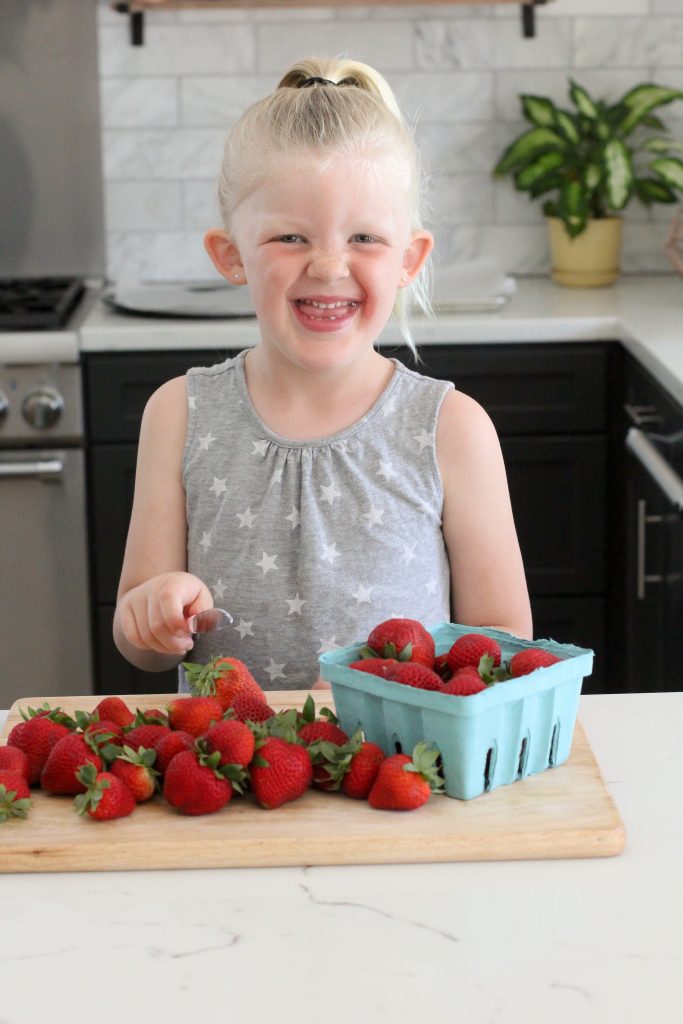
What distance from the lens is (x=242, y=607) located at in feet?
4.88

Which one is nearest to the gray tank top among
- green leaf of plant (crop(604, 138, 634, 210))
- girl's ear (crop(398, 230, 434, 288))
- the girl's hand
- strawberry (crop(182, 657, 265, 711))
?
girl's ear (crop(398, 230, 434, 288))

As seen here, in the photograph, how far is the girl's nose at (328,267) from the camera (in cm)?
130

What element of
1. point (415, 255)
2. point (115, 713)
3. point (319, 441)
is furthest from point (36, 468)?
point (115, 713)

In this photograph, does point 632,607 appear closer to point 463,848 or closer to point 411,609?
point 411,609

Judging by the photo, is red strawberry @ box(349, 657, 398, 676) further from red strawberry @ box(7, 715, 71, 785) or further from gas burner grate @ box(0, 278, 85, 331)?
gas burner grate @ box(0, 278, 85, 331)

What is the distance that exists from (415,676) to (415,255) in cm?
63

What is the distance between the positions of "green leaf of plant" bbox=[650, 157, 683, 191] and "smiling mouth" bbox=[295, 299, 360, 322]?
1897 mm

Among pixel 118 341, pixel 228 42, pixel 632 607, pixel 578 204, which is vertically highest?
pixel 228 42

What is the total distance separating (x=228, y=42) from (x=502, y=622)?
2.15 m

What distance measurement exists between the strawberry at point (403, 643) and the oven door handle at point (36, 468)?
1.73 m

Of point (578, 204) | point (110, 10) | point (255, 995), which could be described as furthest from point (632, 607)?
point (255, 995)

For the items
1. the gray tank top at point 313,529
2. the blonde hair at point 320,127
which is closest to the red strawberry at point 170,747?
the gray tank top at point 313,529

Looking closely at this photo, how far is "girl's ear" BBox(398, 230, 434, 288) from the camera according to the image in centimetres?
146

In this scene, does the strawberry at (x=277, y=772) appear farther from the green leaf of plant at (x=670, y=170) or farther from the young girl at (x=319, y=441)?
the green leaf of plant at (x=670, y=170)
